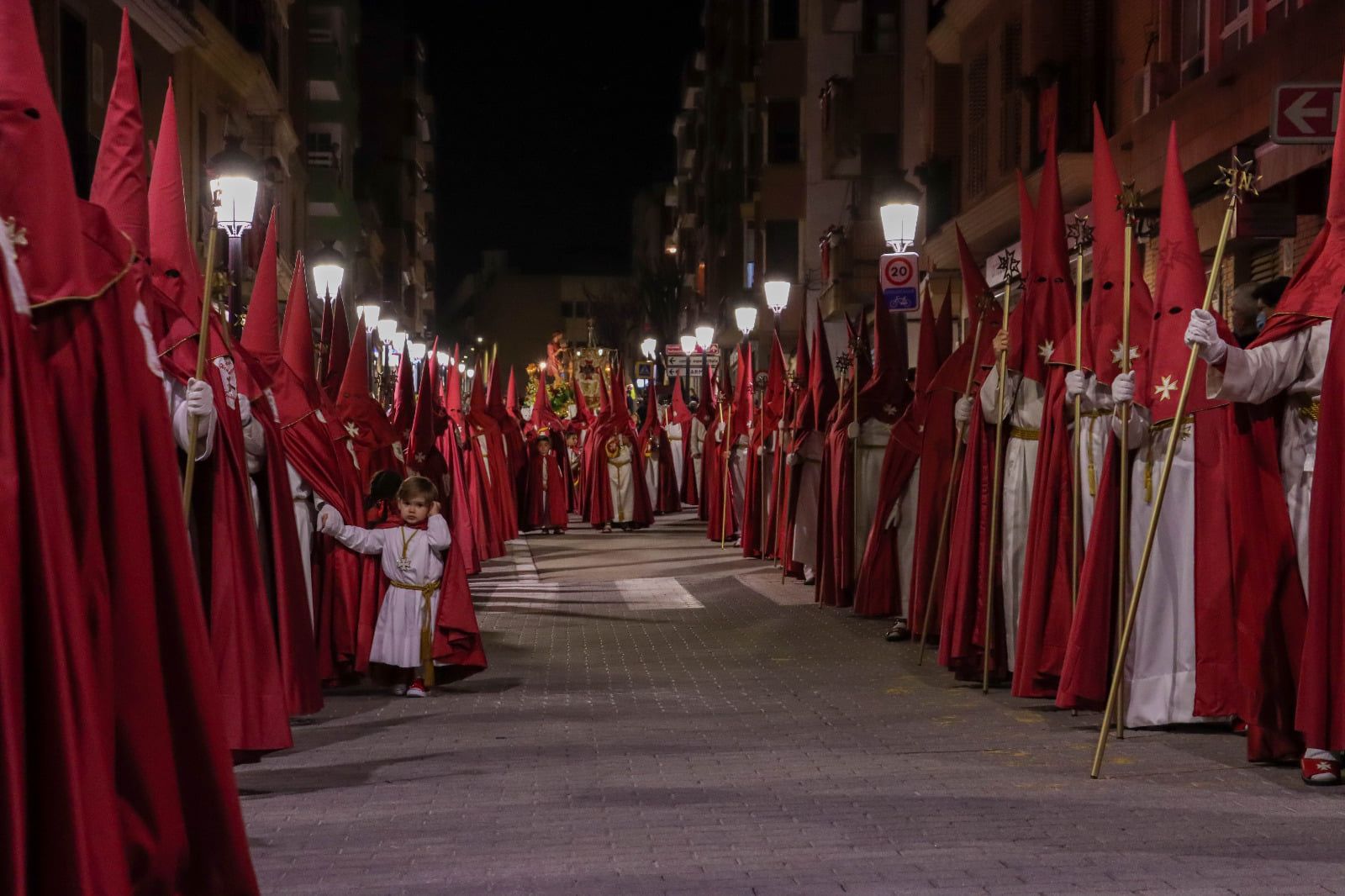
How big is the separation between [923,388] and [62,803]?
33.4ft

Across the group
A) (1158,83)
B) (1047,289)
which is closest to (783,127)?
(1158,83)

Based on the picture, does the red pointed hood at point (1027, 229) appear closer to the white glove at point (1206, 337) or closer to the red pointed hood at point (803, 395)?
the white glove at point (1206, 337)

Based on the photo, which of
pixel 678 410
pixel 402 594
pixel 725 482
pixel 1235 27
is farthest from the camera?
pixel 678 410

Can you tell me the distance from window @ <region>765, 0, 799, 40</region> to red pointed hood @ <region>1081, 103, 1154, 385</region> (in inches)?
1586

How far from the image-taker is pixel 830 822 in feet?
23.9

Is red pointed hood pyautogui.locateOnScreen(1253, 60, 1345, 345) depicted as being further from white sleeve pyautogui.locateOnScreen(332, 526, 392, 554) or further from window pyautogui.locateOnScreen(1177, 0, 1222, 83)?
window pyautogui.locateOnScreen(1177, 0, 1222, 83)

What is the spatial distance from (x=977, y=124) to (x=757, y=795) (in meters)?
23.5

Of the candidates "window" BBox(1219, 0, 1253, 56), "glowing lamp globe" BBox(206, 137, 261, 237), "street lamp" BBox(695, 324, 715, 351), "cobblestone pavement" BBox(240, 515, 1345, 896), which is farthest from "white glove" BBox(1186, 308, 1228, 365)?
"street lamp" BBox(695, 324, 715, 351)

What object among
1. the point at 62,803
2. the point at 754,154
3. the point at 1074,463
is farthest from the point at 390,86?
the point at 62,803

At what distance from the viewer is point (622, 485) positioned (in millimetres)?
33750

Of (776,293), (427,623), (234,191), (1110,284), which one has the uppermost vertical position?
(776,293)

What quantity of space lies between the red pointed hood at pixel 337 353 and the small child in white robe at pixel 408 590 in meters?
2.48

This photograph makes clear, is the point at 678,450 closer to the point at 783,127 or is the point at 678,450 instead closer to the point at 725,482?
the point at 783,127

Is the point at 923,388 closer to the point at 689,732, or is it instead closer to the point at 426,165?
the point at 689,732
